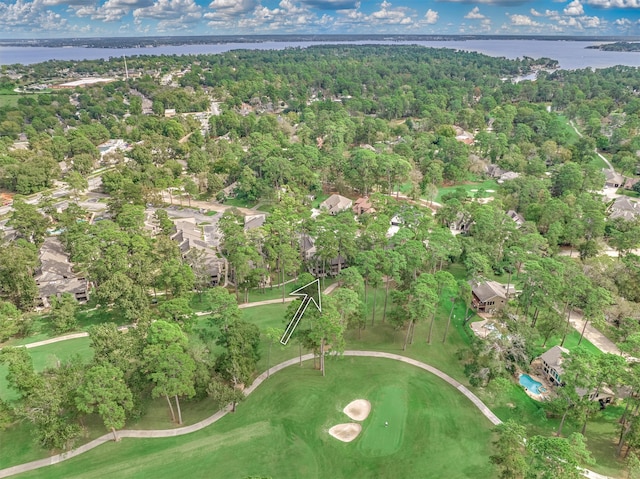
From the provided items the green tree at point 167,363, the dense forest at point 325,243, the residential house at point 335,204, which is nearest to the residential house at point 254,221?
the dense forest at point 325,243

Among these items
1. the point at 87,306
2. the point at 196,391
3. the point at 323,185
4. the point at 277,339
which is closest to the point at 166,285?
the point at 87,306

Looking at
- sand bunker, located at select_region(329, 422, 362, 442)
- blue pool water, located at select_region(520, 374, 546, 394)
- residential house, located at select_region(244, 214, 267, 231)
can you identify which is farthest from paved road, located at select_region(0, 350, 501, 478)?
residential house, located at select_region(244, 214, 267, 231)

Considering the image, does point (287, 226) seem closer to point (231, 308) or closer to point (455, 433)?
point (231, 308)

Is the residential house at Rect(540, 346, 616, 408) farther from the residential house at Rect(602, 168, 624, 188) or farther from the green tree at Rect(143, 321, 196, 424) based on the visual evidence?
the residential house at Rect(602, 168, 624, 188)

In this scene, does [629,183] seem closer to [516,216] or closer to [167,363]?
[516,216]

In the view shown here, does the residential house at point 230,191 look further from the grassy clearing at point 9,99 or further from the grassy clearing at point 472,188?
the grassy clearing at point 9,99
